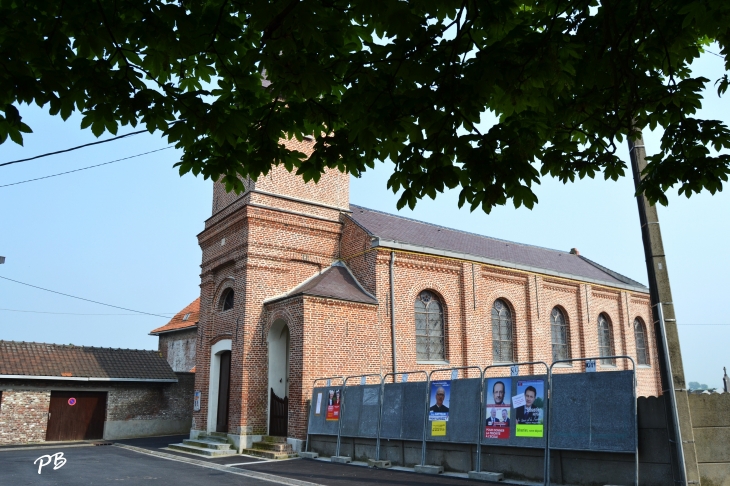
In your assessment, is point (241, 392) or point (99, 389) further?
point (99, 389)

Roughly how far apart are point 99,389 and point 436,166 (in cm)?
2284

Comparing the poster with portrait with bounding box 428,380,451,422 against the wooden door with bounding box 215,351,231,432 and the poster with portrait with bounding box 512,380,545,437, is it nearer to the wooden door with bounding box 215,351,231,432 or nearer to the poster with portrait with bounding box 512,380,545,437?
the poster with portrait with bounding box 512,380,545,437

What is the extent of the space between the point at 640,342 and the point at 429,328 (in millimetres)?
13251

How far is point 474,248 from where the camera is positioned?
2459cm

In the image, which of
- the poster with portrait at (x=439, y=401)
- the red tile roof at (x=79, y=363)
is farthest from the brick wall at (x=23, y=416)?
the poster with portrait at (x=439, y=401)

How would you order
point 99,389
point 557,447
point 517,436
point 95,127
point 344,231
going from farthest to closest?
point 99,389
point 344,231
point 517,436
point 557,447
point 95,127

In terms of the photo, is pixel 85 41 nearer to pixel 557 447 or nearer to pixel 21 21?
Answer: pixel 21 21

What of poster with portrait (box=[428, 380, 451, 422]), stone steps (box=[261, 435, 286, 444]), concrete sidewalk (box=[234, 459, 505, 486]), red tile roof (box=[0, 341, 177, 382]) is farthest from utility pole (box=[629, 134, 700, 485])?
red tile roof (box=[0, 341, 177, 382])

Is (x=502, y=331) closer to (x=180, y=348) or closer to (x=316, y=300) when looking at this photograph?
(x=316, y=300)

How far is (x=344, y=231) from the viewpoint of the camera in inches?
821

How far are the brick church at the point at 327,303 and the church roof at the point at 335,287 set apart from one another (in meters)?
0.05

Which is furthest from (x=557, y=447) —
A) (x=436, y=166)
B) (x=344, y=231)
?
(x=344, y=231)

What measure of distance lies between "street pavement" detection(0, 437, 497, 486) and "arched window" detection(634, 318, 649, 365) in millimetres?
18415

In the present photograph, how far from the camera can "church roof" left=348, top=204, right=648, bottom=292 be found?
2091cm
